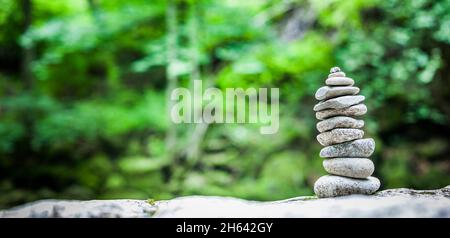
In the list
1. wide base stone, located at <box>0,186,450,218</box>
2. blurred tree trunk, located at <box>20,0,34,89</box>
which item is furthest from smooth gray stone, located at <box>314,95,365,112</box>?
blurred tree trunk, located at <box>20,0,34,89</box>

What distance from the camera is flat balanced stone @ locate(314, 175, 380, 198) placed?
9.50ft

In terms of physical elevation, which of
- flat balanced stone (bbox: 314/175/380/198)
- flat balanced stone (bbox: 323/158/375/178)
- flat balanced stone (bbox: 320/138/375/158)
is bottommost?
flat balanced stone (bbox: 314/175/380/198)

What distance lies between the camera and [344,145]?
9.84 ft

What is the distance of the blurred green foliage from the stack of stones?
323 centimetres

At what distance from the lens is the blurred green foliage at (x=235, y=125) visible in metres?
6.23

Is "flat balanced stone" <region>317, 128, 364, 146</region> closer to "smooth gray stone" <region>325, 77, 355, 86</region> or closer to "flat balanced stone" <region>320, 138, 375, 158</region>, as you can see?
"flat balanced stone" <region>320, 138, 375, 158</region>

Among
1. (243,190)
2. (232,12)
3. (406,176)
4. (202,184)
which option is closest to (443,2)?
(406,176)

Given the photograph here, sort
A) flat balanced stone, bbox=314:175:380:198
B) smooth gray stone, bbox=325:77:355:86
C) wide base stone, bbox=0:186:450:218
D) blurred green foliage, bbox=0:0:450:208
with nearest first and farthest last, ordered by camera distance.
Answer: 1. wide base stone, bbox=0:186:450:218
2. flat balanced stone, bbox=314:175:380:198
3. smooth gray stone, bbox=325:77:355:86
4. blurred green foliage, bbox=0:0:450:208

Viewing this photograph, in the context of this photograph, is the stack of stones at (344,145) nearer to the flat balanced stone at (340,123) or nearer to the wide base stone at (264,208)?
the flat balanced stone at (340,123)

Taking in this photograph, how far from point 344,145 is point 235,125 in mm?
3880

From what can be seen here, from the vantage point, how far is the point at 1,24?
7.52 meters

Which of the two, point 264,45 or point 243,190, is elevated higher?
point 264,45
